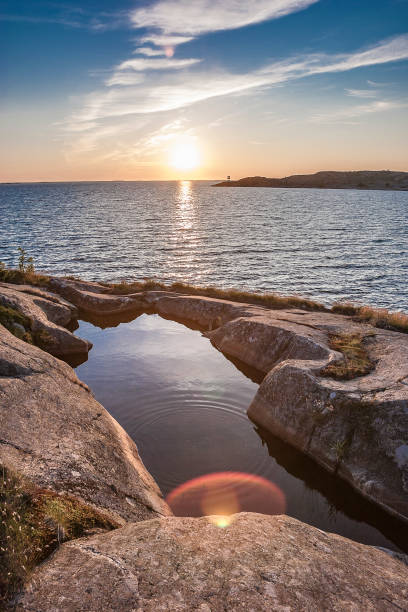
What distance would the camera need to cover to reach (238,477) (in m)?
11.1

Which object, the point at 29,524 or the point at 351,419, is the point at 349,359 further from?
the point at 29,524

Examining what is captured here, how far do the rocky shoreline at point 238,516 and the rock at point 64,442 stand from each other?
1.4 inches

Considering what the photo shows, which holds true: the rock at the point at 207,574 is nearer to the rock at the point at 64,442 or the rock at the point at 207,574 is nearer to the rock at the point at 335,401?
the rock at the point at 64,442

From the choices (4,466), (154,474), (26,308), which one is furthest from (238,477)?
(26,308)

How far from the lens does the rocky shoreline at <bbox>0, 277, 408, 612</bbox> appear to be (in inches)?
178

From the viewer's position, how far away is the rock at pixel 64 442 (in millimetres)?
6871

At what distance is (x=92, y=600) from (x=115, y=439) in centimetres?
597

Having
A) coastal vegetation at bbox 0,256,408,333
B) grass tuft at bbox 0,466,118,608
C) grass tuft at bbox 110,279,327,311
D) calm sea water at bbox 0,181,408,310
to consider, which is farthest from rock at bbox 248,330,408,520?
calm sea water at bbox 0,181,408,310

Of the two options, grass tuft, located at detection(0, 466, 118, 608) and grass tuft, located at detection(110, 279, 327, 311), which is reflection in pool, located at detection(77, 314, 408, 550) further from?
grass tuft, located at detection(110, 279, 327, 311)

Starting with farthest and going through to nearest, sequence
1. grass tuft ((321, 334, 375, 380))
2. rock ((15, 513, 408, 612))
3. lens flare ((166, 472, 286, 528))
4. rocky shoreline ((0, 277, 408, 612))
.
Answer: grass tuft ((321, 334, 375, 380)) < lens flare ((166, 472, 286, 528)) < rocky shoreline ((0, 277, 408, 612)) < rock ((15, 513, 408, 612))

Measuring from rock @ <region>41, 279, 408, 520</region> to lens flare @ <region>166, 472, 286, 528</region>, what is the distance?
2083 mm

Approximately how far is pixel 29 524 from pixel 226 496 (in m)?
6.46

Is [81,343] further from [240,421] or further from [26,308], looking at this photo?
[240,421]

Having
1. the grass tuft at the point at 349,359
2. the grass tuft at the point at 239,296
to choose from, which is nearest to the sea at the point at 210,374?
the grass tuft at the point at 349,359
